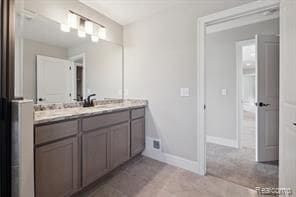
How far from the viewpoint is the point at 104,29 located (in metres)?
2.89

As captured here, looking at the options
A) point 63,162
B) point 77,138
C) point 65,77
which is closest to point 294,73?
point 77,138

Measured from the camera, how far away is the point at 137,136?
2.84 meters

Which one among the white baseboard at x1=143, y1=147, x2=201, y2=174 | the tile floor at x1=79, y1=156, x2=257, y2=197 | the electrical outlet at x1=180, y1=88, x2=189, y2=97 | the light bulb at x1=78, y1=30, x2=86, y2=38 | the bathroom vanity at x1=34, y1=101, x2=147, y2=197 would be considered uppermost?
the light bulb at x1=78, y1=30, x2=86, y2=38

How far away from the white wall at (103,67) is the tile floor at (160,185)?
1.31m

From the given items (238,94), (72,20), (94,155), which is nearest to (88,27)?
(72,20)

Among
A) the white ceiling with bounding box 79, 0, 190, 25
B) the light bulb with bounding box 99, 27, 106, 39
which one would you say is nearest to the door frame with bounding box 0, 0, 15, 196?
the white ceiling with bounding box 79, 0, 190, 25

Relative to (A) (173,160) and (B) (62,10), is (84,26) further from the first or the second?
(A) (173,160)

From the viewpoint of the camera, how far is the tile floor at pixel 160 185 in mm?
1945

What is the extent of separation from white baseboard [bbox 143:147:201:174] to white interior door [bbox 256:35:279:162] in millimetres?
1156

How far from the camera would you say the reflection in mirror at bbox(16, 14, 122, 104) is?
2004mm

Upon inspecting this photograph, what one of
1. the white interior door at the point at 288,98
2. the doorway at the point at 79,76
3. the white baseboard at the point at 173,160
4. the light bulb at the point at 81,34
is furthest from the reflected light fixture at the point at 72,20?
Answer: the white interior door at the point at 288,98

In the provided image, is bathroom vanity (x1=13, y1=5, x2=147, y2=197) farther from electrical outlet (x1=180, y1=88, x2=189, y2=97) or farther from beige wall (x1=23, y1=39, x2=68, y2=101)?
electrical outlet (x1=180, y1=88, x2=189, y2=97)

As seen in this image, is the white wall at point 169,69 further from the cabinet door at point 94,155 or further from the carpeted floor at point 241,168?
the cabinet door at point 94,155

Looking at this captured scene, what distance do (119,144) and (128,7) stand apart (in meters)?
2.00
